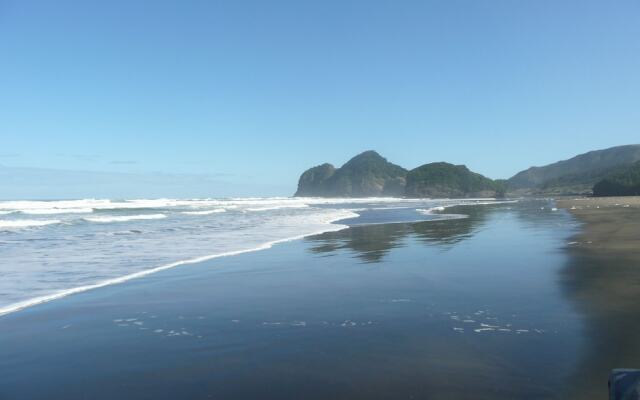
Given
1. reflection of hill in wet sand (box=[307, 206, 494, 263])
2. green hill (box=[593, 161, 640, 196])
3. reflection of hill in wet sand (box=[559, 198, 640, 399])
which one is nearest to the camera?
reflection of hill in wet sand (box=[559, 198, 640, 399])

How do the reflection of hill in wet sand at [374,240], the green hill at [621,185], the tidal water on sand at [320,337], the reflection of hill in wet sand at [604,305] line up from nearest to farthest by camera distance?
the tidal water on sand at [320,337]
the reflection of hill in wet sand at [604,305]
the reflection of hill in wet sand at [374,240]
the green hill at [621,185]

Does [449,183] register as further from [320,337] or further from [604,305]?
[320,337]

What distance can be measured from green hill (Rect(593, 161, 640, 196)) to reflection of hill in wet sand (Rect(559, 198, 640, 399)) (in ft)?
248

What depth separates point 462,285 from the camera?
387 inches

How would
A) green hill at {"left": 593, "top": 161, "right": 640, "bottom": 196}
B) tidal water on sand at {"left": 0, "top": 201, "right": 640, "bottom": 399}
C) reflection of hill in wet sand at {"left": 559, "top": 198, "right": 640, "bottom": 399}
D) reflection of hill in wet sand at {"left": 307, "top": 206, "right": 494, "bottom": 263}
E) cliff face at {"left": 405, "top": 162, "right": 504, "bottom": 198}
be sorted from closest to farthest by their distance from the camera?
1. tidal water on sand at {"left": 0, "top": 201, "right": 640, "bottom": 399}
2. reflection of hill in wet sand at {"left": 559, "top": 198, "right": 640, "bottom": 399}
3. reflection of hill in wet sand at {"left": 307, "top": 206, "right": 494, "bottom": 263}
4. green hill at {"left": 593, "top": 161, "right": 640, "bottom": 196}
5. cliff face at {"left": 405, "top": 162, "right": 504, "bottom": 198}

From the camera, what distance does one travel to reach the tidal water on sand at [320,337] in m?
4.92

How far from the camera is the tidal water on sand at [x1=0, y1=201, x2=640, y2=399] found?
16.1 ft

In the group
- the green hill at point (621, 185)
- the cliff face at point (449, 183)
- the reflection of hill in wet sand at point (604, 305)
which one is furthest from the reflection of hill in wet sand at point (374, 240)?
the cliff face at point (449, 183)

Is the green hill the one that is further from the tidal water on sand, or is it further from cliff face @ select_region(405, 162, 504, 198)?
the tidal water on sand

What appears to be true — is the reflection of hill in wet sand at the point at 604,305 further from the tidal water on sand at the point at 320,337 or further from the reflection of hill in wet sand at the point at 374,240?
the reflection of hill in wet sand at the point at 374,240

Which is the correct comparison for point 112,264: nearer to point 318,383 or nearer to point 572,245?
point 318,383

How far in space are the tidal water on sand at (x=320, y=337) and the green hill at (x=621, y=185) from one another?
80858 millimetres

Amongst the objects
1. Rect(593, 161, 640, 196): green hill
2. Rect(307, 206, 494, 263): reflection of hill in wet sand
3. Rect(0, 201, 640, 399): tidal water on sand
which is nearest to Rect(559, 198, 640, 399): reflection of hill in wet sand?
Rect(0, 201, 640, 399): tidal water on sand

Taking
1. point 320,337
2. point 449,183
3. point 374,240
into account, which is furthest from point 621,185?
point 320,337
